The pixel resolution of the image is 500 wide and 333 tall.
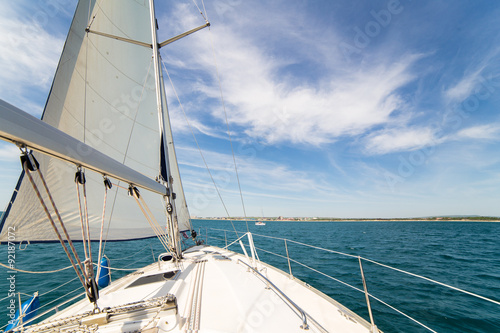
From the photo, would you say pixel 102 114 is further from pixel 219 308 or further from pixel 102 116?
pixel 219 308

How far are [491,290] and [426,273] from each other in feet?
7.12

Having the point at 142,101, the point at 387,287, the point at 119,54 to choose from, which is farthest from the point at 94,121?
the point at 387,287

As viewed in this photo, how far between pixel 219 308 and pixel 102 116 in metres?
6.07

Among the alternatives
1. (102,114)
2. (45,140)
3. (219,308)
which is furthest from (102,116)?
(219,308)

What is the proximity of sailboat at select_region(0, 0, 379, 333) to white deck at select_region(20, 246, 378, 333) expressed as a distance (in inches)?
0.6

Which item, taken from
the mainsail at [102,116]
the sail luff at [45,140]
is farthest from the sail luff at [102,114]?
the sail luff at [45,140]

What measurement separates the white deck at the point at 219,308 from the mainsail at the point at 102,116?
2497 mm

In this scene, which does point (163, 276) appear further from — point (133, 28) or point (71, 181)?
point (133, 28)

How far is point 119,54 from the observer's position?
6.17 metres

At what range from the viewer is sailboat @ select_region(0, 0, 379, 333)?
6.34ft

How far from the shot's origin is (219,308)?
246 centimetres

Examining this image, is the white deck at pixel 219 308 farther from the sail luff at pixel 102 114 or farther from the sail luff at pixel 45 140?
the sail luff at pixel 102 114

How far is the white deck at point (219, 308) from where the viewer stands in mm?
2004

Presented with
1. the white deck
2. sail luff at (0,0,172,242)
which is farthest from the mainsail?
the white deck
